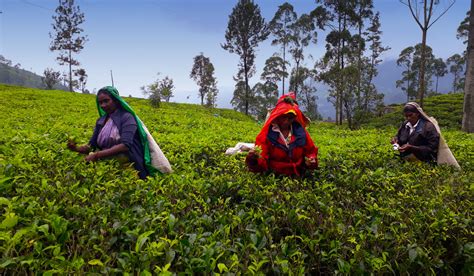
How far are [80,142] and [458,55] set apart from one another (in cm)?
7861

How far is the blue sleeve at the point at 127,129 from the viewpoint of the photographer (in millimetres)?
3520

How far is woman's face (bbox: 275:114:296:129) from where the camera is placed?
3.72 metres

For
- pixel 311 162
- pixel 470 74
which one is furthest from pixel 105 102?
pixel 470 74

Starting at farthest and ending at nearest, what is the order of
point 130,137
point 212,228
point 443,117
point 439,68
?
point 439,68 → point 443,117 → point 130,137 → point 212,228

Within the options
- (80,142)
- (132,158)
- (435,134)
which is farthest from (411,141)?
(80,142)

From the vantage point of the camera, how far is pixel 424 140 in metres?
4.97

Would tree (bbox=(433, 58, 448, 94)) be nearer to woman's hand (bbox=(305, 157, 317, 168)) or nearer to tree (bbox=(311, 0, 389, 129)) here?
tree (bbox=(311, 0, 389, 129))

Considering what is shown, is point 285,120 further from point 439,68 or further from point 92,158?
point 439,68

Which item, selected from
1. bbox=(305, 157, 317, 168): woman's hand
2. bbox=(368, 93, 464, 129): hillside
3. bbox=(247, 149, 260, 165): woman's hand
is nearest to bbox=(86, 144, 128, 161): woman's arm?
bbox=(247, 149, 260, 165): woman's hand

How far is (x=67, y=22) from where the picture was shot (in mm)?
38375

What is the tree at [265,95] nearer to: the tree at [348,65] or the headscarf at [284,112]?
the tree at [348,65]

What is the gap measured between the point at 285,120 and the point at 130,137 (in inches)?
74.3

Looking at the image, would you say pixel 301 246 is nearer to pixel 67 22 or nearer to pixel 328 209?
pixel 328 209

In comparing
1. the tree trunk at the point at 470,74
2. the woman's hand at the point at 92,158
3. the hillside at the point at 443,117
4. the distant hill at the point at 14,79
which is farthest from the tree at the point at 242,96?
the distant hill at the point at 14,79
